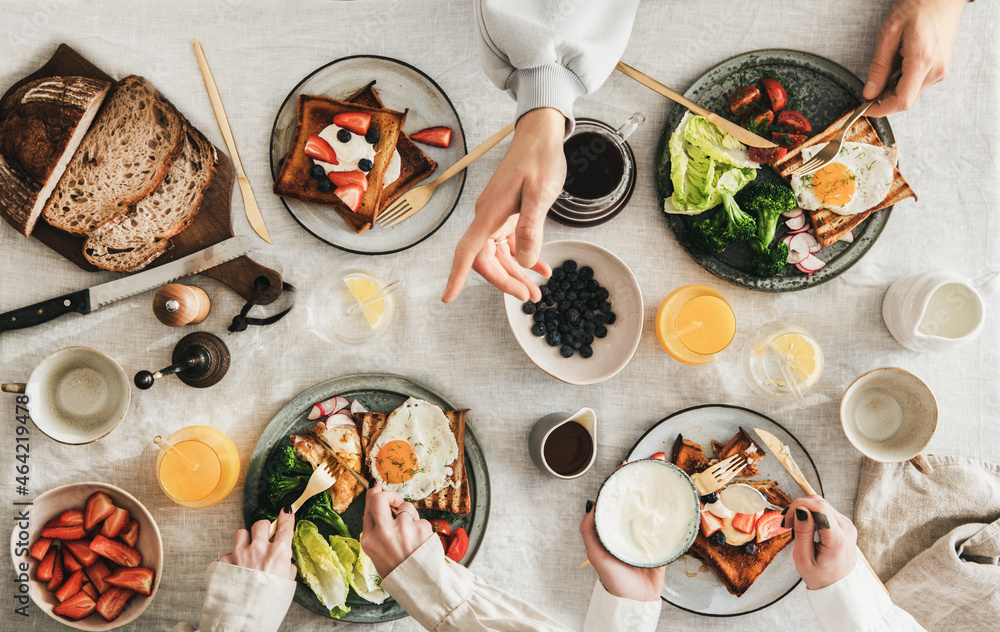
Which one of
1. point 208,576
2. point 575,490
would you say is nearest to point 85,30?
point 208,576

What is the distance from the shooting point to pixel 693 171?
1.84 m

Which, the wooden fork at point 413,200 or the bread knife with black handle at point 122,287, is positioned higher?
the wooden fork at point 413,200

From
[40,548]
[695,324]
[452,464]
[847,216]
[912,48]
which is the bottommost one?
[40,548]

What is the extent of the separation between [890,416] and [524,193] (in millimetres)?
1385

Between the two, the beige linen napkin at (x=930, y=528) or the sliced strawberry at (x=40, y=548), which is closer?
the sliced strawberry at (x=40, y=548)

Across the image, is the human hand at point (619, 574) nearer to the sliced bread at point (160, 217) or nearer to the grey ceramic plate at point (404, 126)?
the grey ceramic plate at point (404, 126)

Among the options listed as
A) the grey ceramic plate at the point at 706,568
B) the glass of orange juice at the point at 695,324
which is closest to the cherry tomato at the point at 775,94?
the glass of orange juice at the point at 695,324

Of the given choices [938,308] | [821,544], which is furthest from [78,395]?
[938,308]

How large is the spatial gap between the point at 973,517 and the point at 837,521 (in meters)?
0.52

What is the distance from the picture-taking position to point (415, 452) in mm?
1796

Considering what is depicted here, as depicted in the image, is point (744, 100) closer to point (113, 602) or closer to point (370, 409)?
point (370, 409)

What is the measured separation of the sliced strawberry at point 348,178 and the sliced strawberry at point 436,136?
0.21 metres

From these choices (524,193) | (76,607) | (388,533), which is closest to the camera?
(524,193)

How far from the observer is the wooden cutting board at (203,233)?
72.8 inches
